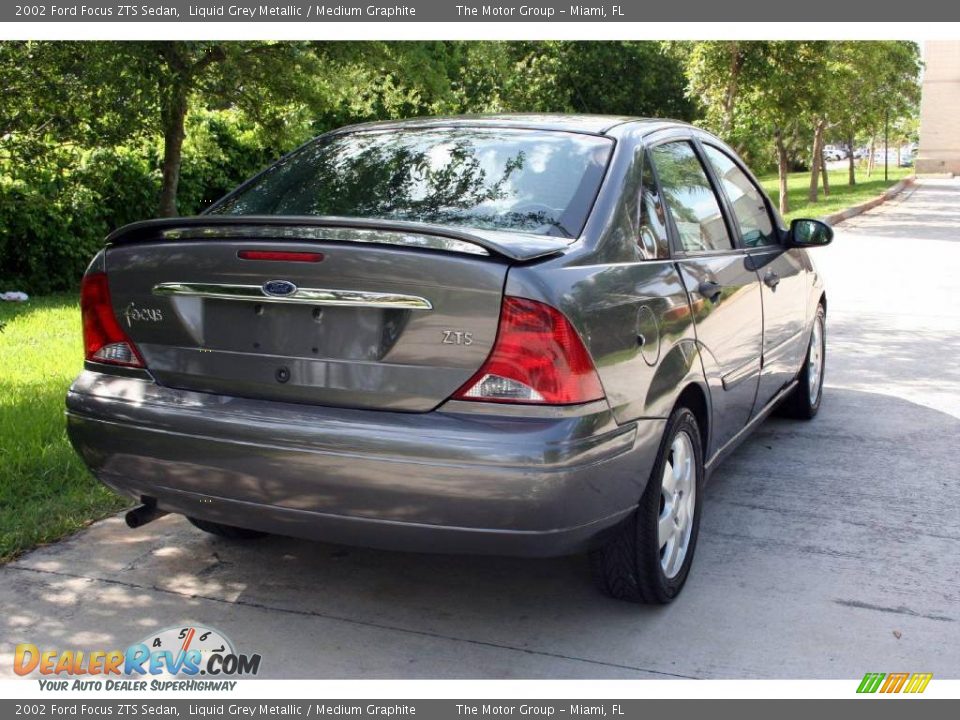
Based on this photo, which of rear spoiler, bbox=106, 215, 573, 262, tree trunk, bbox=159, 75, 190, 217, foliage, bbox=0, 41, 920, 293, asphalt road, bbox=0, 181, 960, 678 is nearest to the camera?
rear spoiler, bbox=106, 215, 573, 262

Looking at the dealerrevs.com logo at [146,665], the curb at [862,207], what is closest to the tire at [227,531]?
the dealerrevs.com logo at [146,665]

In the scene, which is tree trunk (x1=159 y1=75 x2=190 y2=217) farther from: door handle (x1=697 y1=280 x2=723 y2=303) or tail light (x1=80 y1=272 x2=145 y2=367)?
door handle (x1=697 y1=280 x2=723 y2=303)

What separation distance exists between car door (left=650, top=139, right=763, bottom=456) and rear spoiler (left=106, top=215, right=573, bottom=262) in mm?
887

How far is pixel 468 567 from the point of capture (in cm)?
440

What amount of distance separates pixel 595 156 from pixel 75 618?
7.96 feet

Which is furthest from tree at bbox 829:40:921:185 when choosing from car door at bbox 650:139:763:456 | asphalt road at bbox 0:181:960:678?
asphalt road at bbox 0:181:960:678

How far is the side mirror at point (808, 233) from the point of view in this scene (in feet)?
18.6

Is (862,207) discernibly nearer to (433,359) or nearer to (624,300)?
(624,300)

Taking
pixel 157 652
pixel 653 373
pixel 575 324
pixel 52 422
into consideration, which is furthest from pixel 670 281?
pixel 52 422

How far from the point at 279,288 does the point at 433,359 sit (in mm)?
538

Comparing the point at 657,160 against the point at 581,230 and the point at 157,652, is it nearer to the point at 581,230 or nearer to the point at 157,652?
the point at 581,230

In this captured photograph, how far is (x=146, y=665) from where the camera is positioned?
3.57 metres

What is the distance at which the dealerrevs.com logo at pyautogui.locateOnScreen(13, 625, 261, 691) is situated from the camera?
136 inches

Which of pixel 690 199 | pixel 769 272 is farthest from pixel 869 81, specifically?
pixel 690 199
